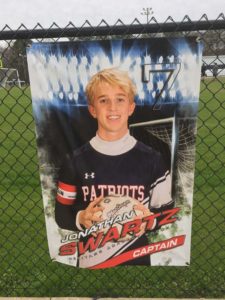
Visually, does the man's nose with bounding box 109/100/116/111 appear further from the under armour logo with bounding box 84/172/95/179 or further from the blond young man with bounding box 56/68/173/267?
the under armour logo with bounding box 84/172/95/179

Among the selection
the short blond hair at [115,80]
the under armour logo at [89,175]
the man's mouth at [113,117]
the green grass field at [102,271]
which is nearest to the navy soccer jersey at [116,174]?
the under armour logo at [89,175]

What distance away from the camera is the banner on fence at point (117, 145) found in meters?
2.39

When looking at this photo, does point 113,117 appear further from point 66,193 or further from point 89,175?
point 66,193

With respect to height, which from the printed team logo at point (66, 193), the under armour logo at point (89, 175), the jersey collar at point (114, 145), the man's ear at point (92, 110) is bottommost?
the printed team logo at point (66, 193)

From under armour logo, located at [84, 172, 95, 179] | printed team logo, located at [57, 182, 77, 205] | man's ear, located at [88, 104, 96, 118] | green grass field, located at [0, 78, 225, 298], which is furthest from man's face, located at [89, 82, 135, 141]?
green grass field, located at [0, 78, 225, 298]

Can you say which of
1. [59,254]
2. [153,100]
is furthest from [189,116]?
[59,254]

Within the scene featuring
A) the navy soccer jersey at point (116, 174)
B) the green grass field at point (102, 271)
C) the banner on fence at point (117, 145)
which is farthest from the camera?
the green grass field at point (102, 271)

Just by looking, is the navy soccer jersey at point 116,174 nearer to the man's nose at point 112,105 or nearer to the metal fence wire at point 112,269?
the man's nose at point 112,105

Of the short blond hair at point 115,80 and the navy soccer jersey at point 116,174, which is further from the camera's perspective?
the navy soccer jersey at point 116,174

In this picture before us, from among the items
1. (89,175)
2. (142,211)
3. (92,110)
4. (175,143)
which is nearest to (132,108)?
(92,110)

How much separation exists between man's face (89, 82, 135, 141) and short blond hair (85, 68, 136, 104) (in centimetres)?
2

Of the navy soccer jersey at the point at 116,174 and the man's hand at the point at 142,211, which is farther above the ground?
the navy soccer jersey at the point at 116,174

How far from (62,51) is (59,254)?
152 cm

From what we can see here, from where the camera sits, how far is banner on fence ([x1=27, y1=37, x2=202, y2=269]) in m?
2.39
